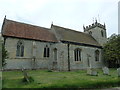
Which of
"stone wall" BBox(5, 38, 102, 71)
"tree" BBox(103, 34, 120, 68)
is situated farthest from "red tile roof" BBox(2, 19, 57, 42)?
"tree" BBox(103, 34, 120, 68)

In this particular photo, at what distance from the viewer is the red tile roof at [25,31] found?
19.4 meters

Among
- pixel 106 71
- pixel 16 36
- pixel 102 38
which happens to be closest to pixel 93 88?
pixel 106 71

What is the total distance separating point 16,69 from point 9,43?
4.25 meters

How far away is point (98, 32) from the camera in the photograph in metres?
31.2

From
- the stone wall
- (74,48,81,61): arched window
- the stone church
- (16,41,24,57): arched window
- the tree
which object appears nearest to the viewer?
the stone wall

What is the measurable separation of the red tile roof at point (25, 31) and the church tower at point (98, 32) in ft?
43.3

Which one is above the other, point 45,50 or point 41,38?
point 41,38

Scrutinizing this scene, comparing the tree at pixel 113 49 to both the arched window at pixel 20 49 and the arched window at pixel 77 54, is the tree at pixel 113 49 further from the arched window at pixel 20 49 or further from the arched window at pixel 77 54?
the arched window at pixel 20 49

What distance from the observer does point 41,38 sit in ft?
71.2

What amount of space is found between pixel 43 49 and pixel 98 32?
1696 centimetres

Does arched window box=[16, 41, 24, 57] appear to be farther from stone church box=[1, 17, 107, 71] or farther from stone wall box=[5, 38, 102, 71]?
stone wall box=[5, 38, 102, 71]

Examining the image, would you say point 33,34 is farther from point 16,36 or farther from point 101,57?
point 101,57

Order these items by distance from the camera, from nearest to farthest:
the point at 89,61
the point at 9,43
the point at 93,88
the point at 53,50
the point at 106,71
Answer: the point at 93,88 → the point at 106,71 → the point at 9,43 → the point at 53,50 → the point at 89,61

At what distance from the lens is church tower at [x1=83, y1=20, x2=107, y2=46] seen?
3076 centimetres
